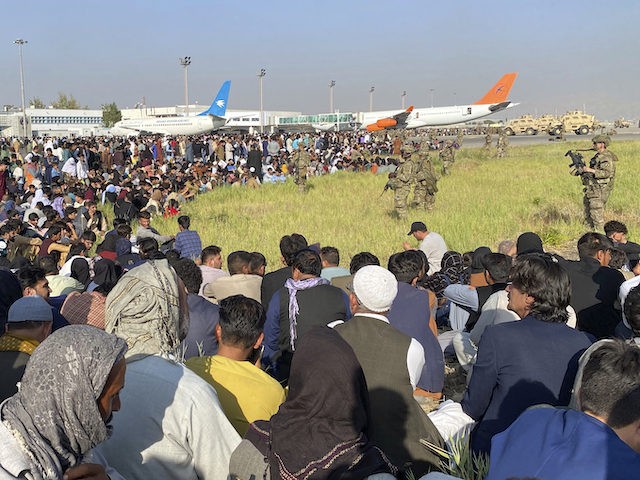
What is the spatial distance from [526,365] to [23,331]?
272 centimetres

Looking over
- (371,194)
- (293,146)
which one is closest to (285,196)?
(371,194)

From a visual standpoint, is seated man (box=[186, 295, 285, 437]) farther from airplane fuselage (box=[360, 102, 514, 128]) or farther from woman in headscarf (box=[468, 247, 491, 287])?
airplane fuselage (box=[360, 102, 514, 128])

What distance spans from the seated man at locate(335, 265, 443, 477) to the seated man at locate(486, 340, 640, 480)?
927mm

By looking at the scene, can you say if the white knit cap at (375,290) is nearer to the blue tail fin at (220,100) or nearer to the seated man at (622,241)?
the seated man at (622,241)

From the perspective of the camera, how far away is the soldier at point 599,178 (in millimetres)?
11477

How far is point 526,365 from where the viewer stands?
2955 millimetres

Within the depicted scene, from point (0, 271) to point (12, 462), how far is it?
11.0 ft

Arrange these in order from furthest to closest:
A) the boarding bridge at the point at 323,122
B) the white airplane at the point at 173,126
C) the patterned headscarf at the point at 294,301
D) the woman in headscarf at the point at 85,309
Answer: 1. the boarding bridge at the point at 323,122
2. the white airplane at the point at 173,126
3. the woman in headscarf at the point at 85,309
4. the patterned headscarf at the point at 294,301

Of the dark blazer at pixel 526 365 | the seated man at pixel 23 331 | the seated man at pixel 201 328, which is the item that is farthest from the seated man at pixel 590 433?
the seated man at pixel 201 328

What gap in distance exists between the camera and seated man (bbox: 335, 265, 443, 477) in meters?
3.02

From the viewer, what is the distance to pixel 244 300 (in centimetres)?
330

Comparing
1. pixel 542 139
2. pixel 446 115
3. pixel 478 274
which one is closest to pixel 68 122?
pixel 446 115

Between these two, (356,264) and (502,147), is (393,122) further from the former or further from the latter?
(356,264)

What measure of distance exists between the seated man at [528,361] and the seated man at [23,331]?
92.7 inches
